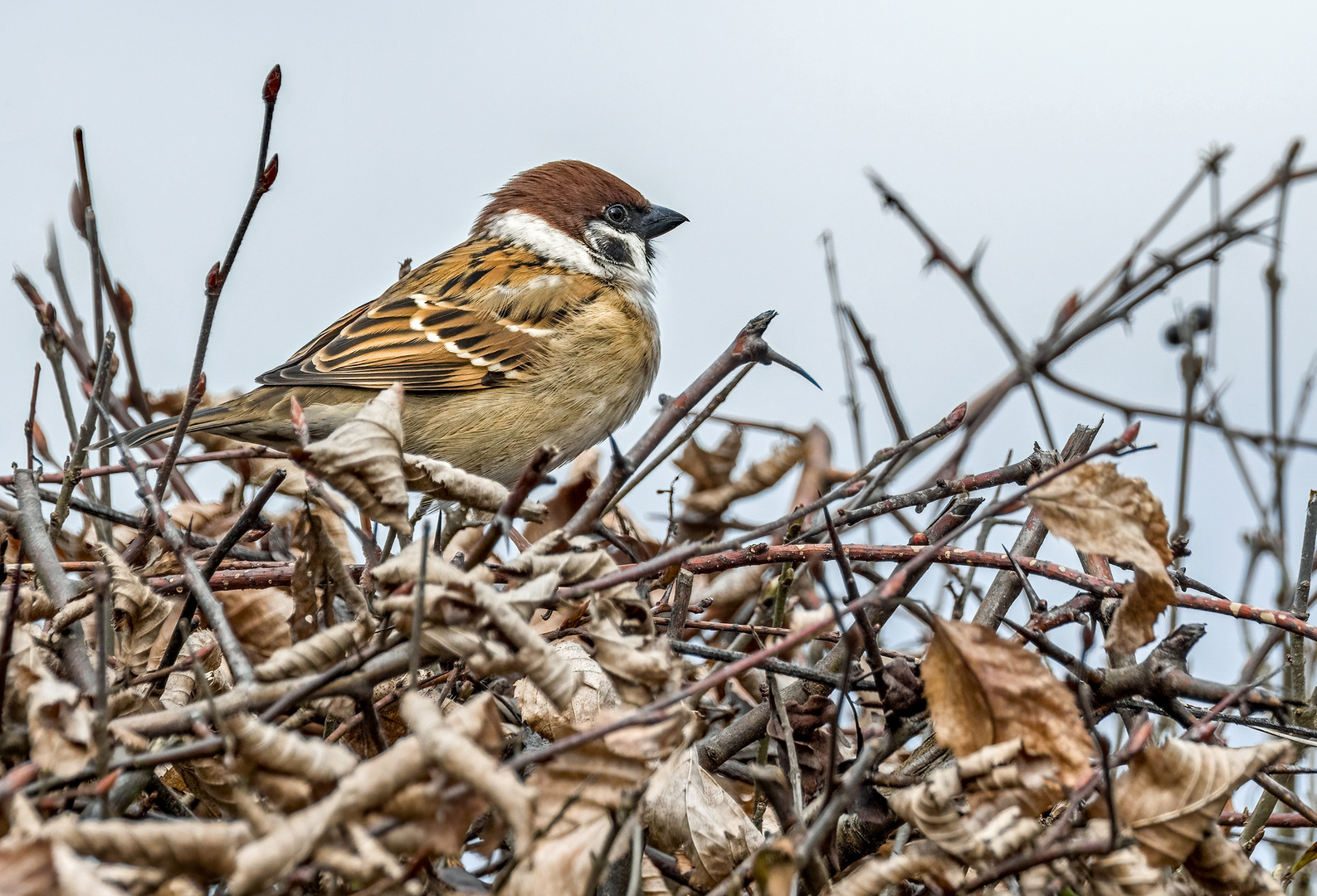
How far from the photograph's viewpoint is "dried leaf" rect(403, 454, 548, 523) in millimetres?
1743

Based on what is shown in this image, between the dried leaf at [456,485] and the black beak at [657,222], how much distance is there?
2996 millimetres

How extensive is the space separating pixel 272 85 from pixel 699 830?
1352mm

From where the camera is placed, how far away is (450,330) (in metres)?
4.00

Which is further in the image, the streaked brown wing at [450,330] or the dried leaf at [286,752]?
the streaked brown wing at [450,330]

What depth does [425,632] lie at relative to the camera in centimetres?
147

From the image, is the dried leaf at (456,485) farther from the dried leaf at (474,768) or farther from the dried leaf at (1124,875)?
the dried leaf at (1124,875)

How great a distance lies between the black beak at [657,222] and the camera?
469 cm

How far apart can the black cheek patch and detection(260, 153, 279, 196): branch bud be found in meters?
2.63

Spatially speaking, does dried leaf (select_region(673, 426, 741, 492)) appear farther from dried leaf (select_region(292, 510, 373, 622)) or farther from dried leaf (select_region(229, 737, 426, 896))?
dried leaf (select_region(229, 737, 426, 896))

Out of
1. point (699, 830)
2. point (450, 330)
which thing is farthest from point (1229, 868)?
point (450, 330)

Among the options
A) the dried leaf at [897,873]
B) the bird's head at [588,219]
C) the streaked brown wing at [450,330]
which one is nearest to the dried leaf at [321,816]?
the dried leaf at [897,873]

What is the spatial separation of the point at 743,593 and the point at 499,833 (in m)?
1.49

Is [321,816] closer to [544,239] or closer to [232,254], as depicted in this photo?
[232,254]

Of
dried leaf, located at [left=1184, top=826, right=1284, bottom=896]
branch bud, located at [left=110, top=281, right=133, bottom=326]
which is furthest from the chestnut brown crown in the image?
dried leaf, located at [left=1184, top=826, right=1284, bottom=896]
